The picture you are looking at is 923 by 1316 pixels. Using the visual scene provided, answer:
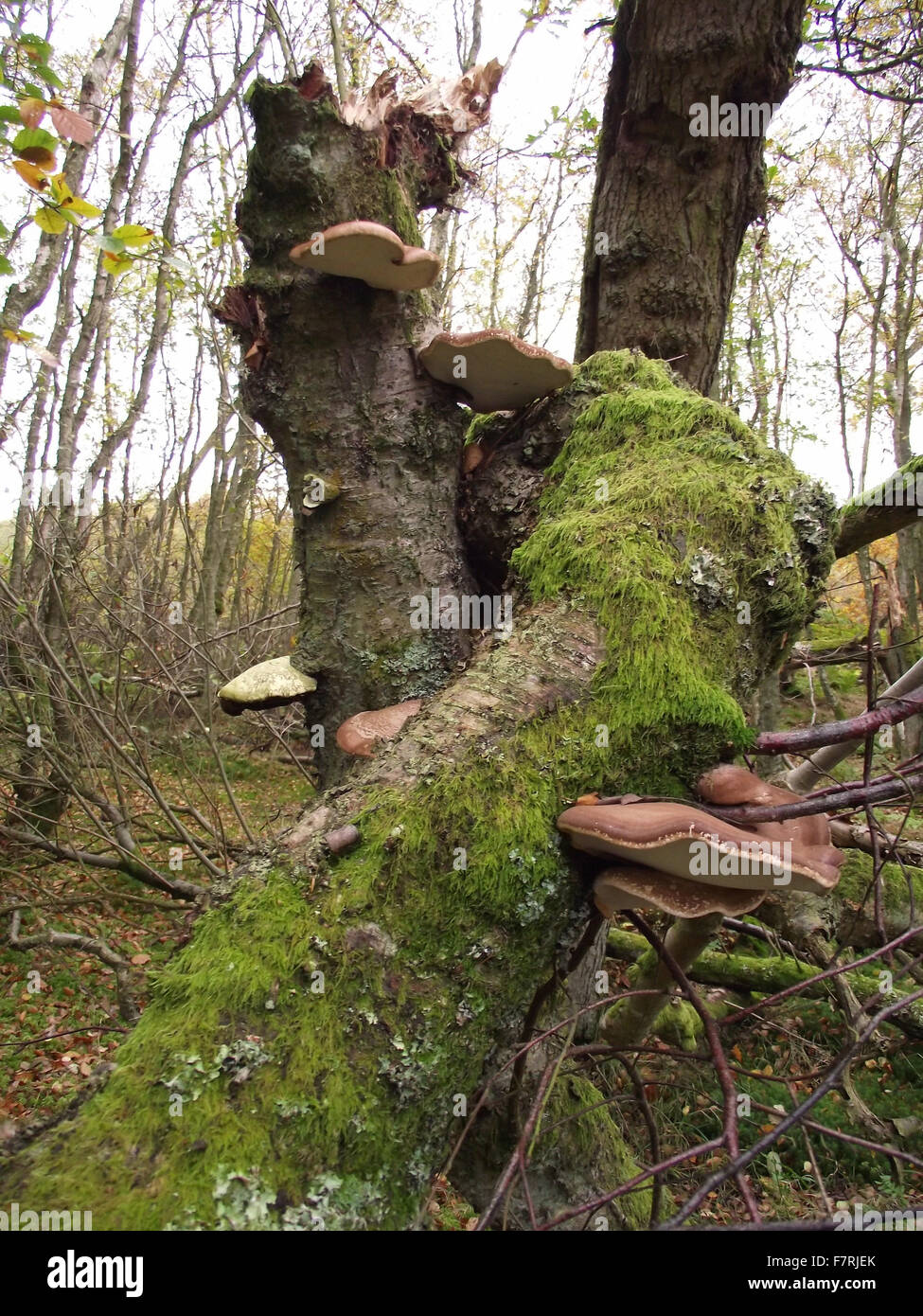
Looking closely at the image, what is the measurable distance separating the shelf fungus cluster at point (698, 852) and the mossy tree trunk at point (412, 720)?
0.10 m

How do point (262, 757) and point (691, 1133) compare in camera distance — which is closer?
point (691, 1133)

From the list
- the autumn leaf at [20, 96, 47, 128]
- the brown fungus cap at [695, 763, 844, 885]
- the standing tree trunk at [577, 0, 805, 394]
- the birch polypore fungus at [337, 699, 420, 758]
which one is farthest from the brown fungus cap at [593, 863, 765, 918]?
the autumn leaf at [20, 96, 47, 128]

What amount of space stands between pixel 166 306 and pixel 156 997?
1454cm

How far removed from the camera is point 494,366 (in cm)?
240

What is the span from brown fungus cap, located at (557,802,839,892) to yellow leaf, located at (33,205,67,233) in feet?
9.54

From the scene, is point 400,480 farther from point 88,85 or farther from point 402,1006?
point 88,85

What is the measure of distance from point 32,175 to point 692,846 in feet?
10.3

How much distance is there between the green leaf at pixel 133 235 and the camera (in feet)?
8.95

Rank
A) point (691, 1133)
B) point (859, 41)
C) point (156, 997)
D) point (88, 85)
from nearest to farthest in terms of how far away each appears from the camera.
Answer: point (156, 997) → point (859, 41) → point (691, 1133) → point (88, 85)

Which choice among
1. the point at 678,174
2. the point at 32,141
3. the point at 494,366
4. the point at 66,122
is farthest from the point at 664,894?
the point at 66,122

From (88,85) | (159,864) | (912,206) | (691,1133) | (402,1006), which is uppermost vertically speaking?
(912,206)

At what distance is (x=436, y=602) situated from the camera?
2400 millimetres

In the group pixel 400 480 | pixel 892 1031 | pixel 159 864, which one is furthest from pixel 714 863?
pixel 159 864

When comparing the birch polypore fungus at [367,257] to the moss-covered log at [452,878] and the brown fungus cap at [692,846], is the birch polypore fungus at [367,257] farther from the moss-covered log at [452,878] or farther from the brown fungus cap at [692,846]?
the brown fungus cap at [692,846]
